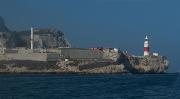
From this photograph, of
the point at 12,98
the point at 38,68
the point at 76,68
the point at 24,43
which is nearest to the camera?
the point at 12,98

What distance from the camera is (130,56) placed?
158 meters

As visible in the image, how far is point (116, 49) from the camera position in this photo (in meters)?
155

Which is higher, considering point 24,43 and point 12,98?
point 24,43

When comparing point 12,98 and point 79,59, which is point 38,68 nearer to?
point 79,59

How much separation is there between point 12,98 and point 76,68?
292 ft

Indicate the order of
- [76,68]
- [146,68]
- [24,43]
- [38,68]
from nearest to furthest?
1. [38,68]
2. [76,68]
3. [146,68]
4. [24,43]

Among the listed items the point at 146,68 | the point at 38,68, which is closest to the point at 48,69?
the point at 38,68

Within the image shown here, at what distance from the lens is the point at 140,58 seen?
6186 inches

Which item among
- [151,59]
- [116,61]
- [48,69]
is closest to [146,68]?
[151,59]

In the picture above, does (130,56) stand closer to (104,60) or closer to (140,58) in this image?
(140,58)

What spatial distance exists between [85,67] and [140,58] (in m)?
23.2

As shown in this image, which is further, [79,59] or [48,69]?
[79,59]

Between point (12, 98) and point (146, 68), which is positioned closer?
point (12, 98)

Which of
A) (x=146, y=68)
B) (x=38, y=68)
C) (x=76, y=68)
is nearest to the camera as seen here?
(x=38, y=68)
